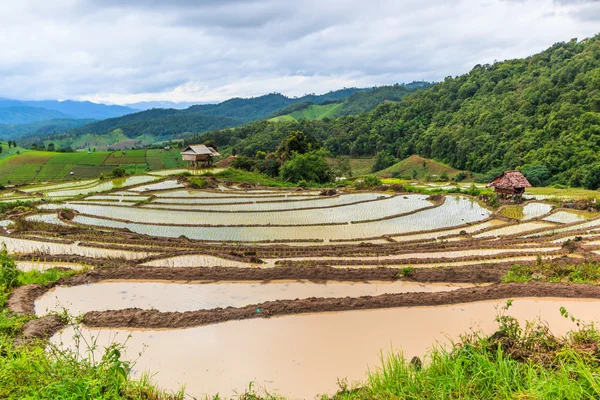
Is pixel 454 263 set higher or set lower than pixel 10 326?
lower

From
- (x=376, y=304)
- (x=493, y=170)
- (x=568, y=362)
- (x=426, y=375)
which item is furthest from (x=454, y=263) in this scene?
(x=493, y=170)

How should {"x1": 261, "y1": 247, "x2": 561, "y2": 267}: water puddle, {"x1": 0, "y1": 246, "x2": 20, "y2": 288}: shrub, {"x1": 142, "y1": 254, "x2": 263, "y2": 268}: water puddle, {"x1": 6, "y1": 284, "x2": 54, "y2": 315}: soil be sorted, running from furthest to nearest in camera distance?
{"x1": 261, "y1": 247, "x2": 561, "y2": 267}: water puddle → {"x1": 142, "y1": 254, "x2": 263, "y2": 268}: water puddle → {"x1": 0, "y1": 246, "x2": 20, "y2": 288}: shrub → {"x1": 6, "y1": 284, "x2": 54, "y2": 315}: soil

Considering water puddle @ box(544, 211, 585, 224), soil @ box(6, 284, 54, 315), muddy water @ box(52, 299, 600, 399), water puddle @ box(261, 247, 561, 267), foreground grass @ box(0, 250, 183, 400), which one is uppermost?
foreground grass @ box(0, 250, 183, 400)

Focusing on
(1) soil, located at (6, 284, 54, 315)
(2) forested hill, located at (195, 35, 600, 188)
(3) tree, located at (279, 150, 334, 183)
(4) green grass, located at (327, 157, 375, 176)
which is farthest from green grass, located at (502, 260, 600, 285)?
(4) green grass, located at (327, 157, 375, 176)

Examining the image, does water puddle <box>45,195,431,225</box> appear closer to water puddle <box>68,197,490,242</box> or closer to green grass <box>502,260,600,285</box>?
water puddle <box>68,197,490,242</box>

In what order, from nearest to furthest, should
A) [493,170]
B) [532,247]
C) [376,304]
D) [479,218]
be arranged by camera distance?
1. [376,304]
2. [532,247]
3. [479,218]
4. [493,170]

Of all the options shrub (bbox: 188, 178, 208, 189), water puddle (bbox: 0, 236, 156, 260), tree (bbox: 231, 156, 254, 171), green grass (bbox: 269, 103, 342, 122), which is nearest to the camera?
water puddle (bbox: 0, 236, 156, 260)

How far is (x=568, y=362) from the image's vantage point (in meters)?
4.45

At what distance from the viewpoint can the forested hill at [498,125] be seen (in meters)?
38.3

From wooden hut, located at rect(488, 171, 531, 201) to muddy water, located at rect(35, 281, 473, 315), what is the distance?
1797cm

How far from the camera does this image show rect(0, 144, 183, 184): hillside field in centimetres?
4738

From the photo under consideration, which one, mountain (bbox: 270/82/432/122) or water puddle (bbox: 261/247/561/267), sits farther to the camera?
mountain (bbox: 270/82/432/122)

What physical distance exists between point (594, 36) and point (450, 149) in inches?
1639

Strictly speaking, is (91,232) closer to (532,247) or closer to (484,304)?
(484,304)
